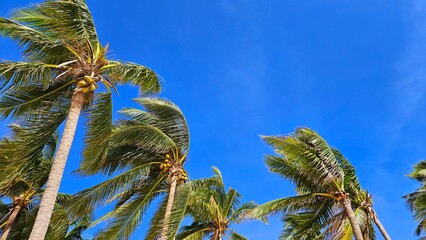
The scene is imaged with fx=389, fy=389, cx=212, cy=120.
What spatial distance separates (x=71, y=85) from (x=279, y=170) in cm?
952

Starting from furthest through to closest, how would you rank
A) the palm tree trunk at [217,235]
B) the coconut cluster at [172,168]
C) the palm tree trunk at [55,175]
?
the palm tree trunk at [217,235], the coconut cluster at [172,168], the palm tree trunk at [55,175]

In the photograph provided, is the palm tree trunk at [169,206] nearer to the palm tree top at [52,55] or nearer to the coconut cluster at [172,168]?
the coconut cluster at [172,168]

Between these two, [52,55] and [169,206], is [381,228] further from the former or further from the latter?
[52,55]

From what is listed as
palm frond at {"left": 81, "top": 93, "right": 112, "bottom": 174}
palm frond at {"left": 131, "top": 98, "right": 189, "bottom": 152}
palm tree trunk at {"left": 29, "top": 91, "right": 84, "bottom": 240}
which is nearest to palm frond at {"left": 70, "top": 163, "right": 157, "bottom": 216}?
palm frond at {"left": 131, "top": 98, "right": 189, "bottom": 152}

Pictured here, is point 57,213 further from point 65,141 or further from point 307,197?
point 307,197

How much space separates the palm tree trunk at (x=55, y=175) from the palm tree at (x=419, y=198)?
1582cm

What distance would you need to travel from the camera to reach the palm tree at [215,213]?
19578mm

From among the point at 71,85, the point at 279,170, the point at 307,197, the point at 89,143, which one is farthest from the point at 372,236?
the point at 71,85

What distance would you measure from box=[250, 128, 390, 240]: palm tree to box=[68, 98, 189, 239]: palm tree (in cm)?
381

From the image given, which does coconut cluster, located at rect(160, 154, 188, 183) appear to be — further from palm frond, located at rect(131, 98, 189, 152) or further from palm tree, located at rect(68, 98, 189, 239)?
palm frond, located at rect(131, 98, 189, 152)

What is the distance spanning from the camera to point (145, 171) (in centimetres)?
1672

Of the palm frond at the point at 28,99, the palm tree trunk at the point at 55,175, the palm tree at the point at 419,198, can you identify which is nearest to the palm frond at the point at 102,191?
the palm frond at the point at 28,99

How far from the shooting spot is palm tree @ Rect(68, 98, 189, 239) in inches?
571

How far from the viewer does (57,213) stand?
14.7 m
